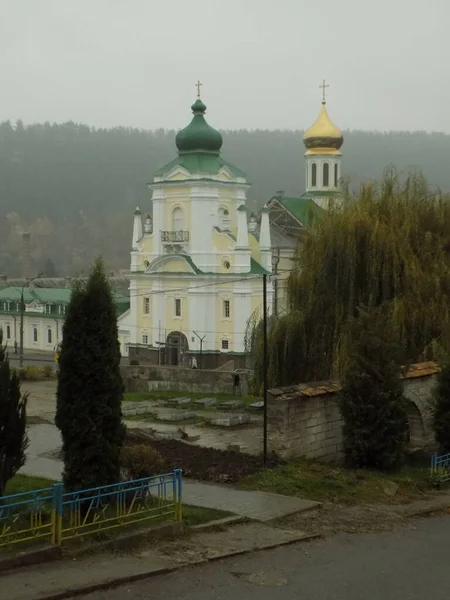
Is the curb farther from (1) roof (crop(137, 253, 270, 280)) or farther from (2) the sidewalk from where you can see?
(1) roof (crop(137, 253, 270, 280))

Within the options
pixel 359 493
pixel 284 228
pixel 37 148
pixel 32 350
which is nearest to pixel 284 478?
pixel 359 493

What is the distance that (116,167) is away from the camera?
477 ft

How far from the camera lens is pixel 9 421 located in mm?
11531

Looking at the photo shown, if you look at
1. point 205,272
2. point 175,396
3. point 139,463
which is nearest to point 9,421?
point 139,463

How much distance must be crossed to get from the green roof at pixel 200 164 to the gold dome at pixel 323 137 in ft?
48.7

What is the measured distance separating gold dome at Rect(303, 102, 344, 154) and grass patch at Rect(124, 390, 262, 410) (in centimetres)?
3389

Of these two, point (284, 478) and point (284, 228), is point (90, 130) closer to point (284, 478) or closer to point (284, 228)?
point (284, 228)

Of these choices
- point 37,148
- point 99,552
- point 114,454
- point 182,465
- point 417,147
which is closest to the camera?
point 99,552

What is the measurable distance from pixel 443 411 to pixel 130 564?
9.77 meters

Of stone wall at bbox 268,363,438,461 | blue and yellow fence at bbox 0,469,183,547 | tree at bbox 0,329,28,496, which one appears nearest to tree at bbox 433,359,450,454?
stone wall at bbox 268,363,438,461

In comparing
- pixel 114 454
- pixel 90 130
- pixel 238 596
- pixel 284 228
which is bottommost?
pixel 238 596

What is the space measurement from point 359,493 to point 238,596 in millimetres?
5890

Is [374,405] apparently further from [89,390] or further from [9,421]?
[9,421]

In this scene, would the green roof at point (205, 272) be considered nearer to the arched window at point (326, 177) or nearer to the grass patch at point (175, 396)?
the arched window at point (326, 177)
